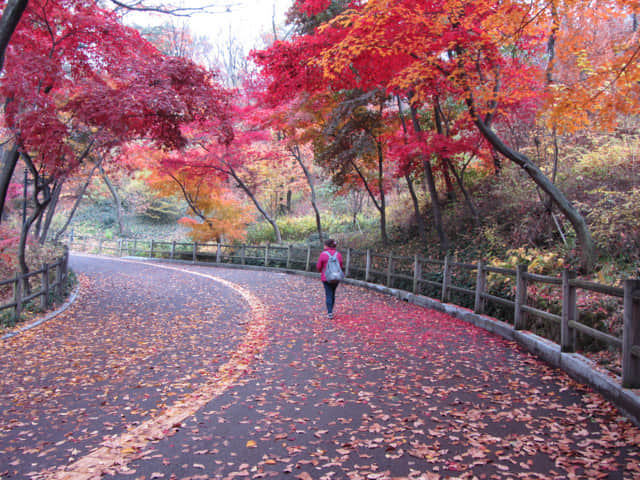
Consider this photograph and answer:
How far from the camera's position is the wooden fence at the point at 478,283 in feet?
15.4

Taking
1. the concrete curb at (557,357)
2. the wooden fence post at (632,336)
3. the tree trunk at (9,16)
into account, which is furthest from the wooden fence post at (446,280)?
the tree trunk at (9,16)

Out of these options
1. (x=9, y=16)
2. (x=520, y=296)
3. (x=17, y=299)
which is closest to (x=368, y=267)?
(x=520, y=296)

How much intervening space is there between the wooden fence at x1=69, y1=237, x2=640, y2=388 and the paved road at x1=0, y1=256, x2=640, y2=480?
0.62m

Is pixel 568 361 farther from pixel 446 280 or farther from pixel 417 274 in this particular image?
pixel 417 274

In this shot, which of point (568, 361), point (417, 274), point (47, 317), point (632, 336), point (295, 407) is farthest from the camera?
point (417, 274)

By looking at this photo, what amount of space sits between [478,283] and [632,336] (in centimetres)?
476

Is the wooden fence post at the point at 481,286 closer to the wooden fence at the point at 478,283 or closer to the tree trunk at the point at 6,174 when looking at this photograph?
the wooden fence at the point at 478,283

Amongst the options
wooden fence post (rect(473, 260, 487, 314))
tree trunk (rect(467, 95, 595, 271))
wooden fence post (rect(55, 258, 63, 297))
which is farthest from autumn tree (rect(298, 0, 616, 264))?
wooden fence post (rect(55, 258, 63, 297))

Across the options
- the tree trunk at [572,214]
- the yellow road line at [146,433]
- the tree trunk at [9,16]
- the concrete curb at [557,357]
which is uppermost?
the tree trunk at [9,16]

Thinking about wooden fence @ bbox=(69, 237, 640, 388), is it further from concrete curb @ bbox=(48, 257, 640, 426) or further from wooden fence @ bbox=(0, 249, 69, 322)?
wooden fence @ bbox=(0, 249, 69, 322)

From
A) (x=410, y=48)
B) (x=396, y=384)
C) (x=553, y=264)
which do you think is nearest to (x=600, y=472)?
(x=396, y=384)

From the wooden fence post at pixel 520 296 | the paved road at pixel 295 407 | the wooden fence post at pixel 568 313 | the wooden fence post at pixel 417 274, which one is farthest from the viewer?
the wooden fence post at pixel 417 274

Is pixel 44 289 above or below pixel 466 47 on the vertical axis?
below

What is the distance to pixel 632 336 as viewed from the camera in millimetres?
4648
